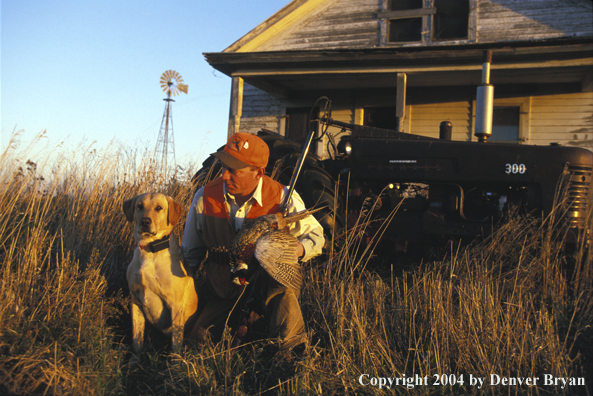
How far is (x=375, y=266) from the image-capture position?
4664 millimetres

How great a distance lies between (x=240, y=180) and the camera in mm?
2877

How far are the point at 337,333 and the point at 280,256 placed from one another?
0.66m

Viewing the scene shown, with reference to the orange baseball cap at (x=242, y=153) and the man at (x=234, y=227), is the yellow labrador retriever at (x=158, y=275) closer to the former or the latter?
the man at (x=234, y=227)

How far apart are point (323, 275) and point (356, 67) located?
639cm

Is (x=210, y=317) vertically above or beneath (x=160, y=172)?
beneath

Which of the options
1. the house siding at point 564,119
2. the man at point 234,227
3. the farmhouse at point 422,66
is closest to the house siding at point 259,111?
the farmhouse at point 422,66

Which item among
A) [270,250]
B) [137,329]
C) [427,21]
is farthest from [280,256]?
[427,21]

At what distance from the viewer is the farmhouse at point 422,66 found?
8.58 m

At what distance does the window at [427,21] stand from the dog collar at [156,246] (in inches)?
360

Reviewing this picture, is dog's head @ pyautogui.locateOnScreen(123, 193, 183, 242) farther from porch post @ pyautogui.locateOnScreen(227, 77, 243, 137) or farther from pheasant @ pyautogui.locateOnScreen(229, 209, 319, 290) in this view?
porch post @ pyautogui.locateOnScreen(227, 77, 243, 137)

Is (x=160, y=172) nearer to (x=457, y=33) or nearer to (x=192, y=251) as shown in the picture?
(x=192, y=251)

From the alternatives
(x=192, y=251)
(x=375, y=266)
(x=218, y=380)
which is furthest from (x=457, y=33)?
(x=218, y=380)

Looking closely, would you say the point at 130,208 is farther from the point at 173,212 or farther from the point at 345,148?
the point at 345,148

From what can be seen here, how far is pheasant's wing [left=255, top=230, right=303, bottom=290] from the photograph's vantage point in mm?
2424
